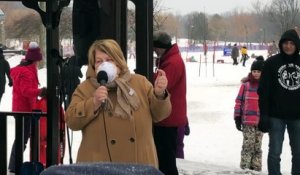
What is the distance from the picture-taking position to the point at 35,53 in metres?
6.93

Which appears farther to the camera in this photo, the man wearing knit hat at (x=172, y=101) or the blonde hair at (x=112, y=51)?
the man wearing knit hat at (x=172, y=101)

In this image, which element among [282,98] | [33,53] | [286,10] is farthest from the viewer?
[286,10]

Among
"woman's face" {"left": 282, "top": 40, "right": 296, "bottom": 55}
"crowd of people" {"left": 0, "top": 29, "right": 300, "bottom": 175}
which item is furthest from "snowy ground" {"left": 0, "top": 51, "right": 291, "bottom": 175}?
"woman's face" {"left": 282, "top": 40, "right": 296, "bottom": 55}

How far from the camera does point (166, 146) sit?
18.2 ft

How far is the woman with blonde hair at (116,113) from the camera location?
11.8ft

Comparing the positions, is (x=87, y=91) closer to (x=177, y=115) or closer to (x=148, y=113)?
(x=148, y=113)

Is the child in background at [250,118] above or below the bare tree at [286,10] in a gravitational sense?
below

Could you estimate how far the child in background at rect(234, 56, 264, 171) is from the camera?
7457 millimetres

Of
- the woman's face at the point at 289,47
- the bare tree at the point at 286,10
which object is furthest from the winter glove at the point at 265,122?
the bare tree at the point at 286,10

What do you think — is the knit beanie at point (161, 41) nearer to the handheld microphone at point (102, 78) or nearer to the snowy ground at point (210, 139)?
the snowy ground at point (210, 139)

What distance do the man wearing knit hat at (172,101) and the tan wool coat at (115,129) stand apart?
1.76 m

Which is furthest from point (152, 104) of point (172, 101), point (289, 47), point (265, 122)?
point (289, 47)

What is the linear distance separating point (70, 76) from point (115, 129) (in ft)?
4.91

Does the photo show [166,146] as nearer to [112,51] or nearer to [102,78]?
[112,51]
